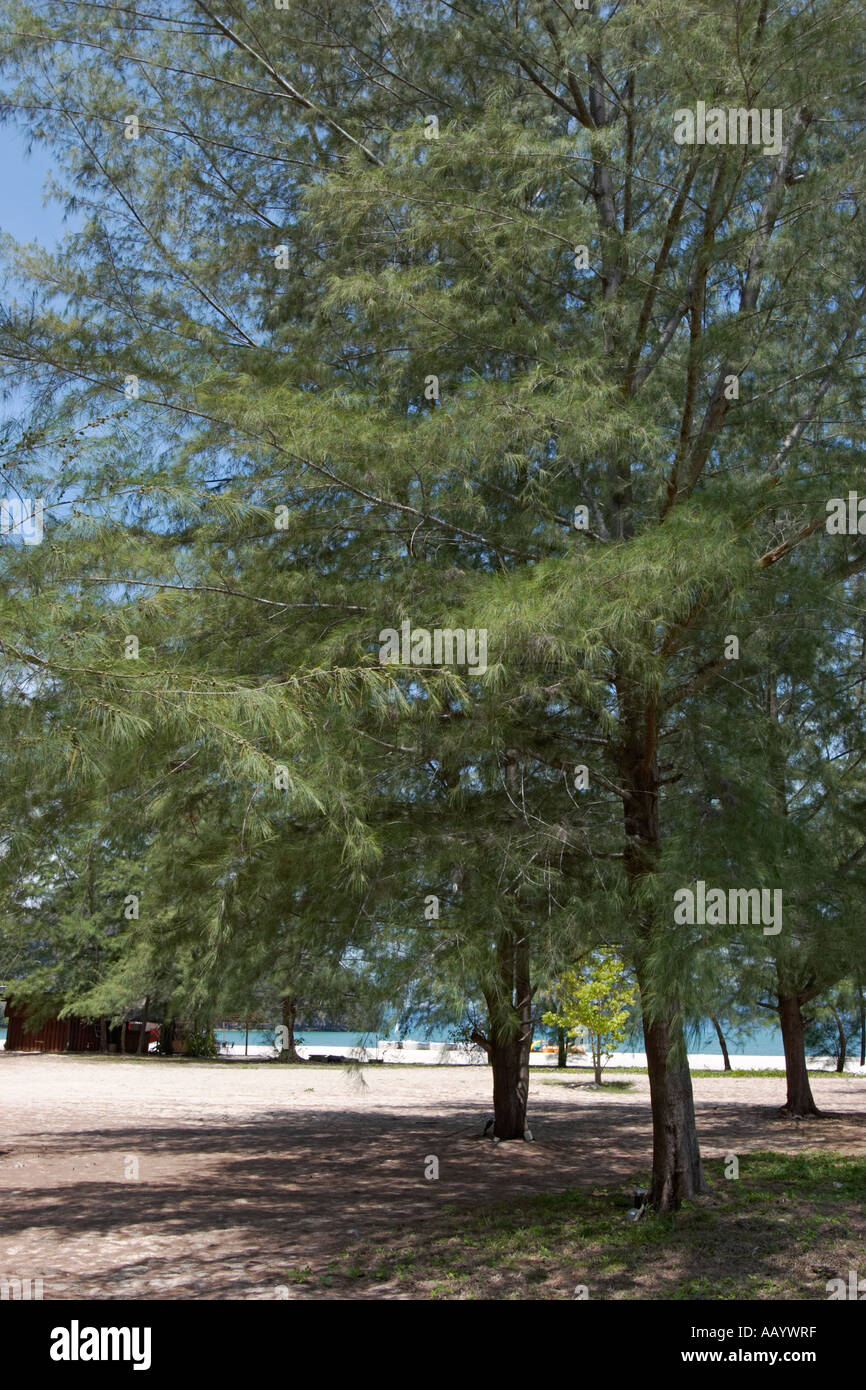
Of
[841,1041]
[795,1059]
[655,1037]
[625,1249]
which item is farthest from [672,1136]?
[841,1041]

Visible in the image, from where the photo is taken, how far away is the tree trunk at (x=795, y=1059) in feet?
39.5

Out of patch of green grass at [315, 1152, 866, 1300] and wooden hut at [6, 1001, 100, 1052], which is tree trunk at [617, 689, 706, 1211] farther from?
wooden hut at [6, 1001, 100, 1052]

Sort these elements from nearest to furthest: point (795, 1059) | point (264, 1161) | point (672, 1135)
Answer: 1. point (672, 1135)
2. point (264, 1161)
3. point (795, 1059)

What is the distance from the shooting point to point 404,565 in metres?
5.46

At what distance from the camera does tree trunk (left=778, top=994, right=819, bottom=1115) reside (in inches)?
475

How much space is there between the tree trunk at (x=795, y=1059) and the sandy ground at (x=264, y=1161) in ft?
0.92

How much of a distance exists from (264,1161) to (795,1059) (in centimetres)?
670

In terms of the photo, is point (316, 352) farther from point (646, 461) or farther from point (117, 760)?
point (117, 760)

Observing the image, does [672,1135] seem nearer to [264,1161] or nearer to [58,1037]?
[264,1161]

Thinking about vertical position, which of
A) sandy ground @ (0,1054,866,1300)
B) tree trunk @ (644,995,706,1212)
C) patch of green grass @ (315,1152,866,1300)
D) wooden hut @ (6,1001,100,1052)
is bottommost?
wooden hut @ (6,1001,100,1052)

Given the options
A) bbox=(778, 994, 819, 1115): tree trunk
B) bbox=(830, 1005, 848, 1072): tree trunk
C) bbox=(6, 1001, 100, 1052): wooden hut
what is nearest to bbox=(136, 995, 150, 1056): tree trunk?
bbox=(6, 1001, 100, 1052): wooden hut

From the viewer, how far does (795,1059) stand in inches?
500

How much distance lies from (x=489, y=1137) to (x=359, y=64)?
8.96 meters

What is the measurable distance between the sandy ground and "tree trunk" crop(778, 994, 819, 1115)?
28 cm
